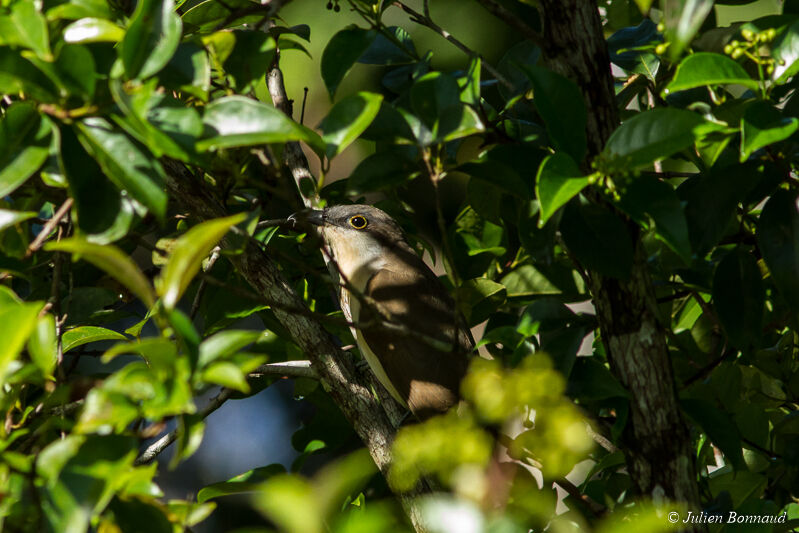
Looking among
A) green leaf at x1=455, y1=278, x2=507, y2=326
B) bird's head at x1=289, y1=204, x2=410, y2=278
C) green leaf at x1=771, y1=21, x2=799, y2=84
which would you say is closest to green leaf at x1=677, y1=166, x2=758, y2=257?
green leaf at x1=771, y1=21, x2=799, y2=84

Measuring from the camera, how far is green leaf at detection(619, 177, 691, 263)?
168cm

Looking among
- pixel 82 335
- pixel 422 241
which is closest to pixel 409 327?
pixel 422 241

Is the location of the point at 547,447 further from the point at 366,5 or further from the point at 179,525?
the point at 366,5

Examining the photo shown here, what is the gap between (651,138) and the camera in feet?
5.34

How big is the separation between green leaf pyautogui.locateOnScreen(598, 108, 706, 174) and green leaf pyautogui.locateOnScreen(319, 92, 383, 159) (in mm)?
513

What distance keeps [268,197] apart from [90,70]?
1156mm

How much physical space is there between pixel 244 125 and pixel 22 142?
1.43 ft

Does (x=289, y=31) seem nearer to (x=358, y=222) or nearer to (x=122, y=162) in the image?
(x=122, y=162)

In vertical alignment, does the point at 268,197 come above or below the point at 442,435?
below

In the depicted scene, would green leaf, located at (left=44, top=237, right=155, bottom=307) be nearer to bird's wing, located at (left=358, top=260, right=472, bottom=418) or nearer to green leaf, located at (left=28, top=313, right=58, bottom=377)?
green leaf, located at (left=28, top=313, right=58, bottom=377)

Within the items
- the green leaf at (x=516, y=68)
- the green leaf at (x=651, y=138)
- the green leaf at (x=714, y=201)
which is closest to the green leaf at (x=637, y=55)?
the green leaf at (x=516, y=68)

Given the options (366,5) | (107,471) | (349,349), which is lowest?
(349,349)

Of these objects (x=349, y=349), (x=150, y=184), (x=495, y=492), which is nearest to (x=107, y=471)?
(x=150, y=184)

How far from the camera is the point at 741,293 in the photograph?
6.89ft
